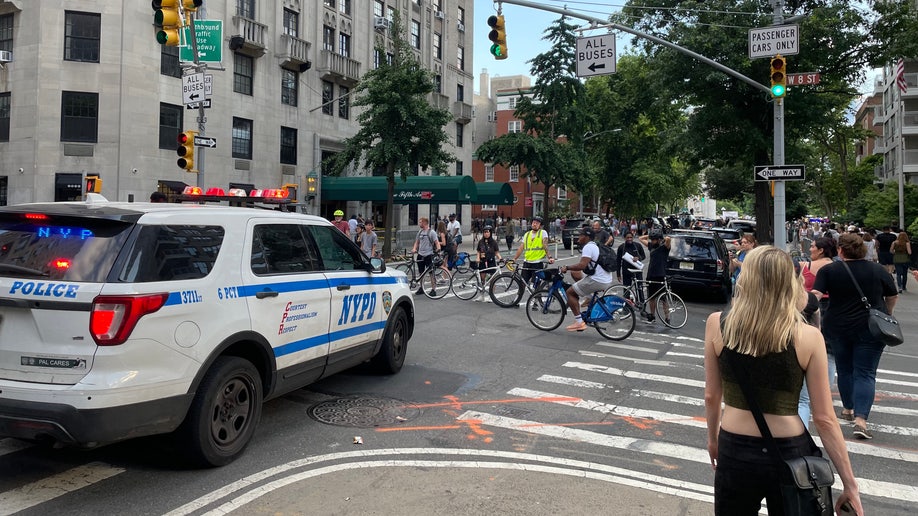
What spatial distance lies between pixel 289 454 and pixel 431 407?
1.78 metres

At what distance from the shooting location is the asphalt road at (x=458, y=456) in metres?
4.34

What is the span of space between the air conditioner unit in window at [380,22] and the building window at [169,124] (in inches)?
578

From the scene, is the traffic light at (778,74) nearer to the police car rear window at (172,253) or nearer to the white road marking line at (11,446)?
the police car rear window at (172,253)

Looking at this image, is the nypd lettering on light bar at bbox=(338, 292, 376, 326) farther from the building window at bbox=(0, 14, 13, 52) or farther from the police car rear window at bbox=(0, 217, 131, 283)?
the building window at bbox=(0, 14, 13, 52)

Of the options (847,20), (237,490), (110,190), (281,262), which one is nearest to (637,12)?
(847,20)

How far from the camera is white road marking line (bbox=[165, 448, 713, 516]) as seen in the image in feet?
14.2

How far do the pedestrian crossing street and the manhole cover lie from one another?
613mm

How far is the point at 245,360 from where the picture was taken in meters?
5.04

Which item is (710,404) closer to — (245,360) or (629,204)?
(245,360)

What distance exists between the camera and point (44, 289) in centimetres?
407

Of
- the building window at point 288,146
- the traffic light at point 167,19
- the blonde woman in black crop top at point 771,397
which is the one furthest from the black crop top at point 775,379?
the building window at point 288,146

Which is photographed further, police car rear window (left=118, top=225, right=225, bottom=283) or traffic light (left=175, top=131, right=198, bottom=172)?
traffic light (left=175, top=131, right=198, bottom=172)

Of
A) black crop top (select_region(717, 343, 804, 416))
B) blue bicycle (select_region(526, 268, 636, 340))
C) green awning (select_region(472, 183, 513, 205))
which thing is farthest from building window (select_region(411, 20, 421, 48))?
black crop top (select_region(717, 343, 804, 416))

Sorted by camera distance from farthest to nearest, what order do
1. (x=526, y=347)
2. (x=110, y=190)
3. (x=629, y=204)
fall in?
1. (x=629, y=204)
2. (x=110, y=190)
3. (x=526, y=347)
